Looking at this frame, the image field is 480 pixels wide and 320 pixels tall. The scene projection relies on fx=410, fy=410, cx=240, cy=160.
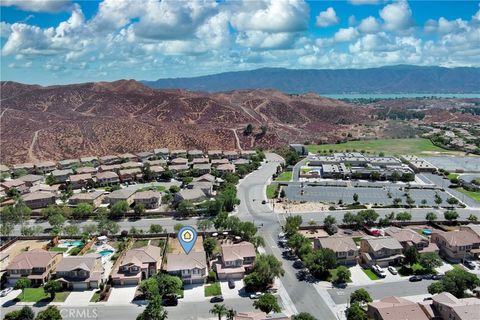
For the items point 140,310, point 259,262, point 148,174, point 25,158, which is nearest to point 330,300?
point 259,262

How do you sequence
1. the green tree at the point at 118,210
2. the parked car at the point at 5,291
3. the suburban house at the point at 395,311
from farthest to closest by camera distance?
the green tree at the point at 118,210, the parked car at the point at 5,291, the suburban house at the point at 395,311

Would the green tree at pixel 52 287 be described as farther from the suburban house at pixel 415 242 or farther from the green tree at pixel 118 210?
the suburban house at pixel 415 242

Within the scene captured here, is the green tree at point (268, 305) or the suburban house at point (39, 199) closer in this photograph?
the green tree at point (268, 305)

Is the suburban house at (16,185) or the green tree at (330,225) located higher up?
the suburban house at (16,185)

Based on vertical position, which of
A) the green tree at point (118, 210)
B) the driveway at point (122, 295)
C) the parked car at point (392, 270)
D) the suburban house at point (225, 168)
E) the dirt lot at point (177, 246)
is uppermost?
the suburban house at point (225, 168)

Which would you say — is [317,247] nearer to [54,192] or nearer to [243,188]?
[243,188]

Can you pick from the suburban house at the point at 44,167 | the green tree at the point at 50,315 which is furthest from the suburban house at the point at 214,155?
the green tree at the point at 50,315

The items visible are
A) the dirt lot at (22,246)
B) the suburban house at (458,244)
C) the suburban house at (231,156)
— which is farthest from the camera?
the suburban house at (231,156)

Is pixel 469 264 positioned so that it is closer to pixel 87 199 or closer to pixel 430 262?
pixel 430 262
